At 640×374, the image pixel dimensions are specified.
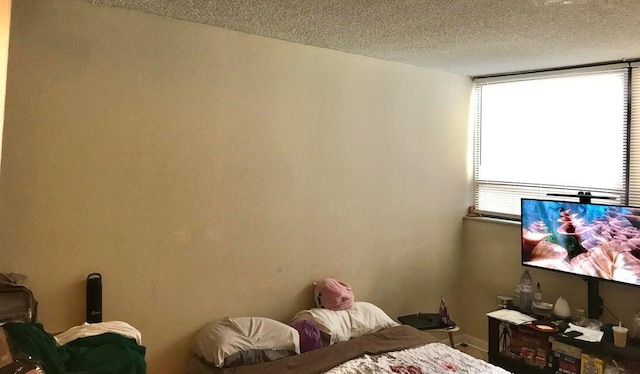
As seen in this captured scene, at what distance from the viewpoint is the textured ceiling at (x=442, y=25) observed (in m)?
2.52

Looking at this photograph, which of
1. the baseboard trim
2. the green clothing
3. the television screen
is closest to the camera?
the green clothing

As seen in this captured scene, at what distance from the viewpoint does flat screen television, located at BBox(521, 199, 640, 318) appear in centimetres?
323

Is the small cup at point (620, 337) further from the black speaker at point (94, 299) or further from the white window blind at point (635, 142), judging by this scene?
the black speaker at point (94, 299)

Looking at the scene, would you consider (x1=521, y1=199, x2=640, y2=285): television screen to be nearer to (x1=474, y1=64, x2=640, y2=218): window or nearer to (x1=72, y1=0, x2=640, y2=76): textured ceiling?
(x1=474, y1=64, x2=640, y2=218): window

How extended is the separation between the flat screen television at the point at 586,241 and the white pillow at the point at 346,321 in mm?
1343

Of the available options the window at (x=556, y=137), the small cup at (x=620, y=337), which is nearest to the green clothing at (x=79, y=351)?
the small cup at (x=620, y=337)

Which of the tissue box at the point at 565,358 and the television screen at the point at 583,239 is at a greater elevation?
the television screen at the point at 583,239

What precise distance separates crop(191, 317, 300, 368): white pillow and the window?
7.86 feet

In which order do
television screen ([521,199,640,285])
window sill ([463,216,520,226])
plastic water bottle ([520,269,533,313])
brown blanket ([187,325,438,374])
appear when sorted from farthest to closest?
window sill ([463,216,520,226]) → plastic water bottle ([520,269,533,313]) → television screen ([521,199,640,285]) → brown blanket ([187,325,438,374])

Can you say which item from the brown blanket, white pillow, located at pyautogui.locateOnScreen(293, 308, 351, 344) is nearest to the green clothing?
the brown blanket

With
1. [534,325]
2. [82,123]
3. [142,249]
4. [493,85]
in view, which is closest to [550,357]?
[534,325]

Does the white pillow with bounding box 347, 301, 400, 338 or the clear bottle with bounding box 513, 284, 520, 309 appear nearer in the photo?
the white pillow with bounding box 347, 301, 400, 338

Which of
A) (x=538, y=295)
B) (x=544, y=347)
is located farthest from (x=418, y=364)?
(x=538, y=295)

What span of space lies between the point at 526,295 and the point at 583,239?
25.6 inches
